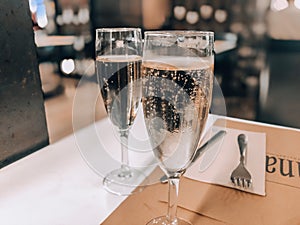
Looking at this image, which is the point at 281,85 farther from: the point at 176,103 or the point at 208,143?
the point at 176,103

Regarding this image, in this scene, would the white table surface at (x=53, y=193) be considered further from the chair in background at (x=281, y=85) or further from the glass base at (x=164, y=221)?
the chair in background at (x=281, y=85)

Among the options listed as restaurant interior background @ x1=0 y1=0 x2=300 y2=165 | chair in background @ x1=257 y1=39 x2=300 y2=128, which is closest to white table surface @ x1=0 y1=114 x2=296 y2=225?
restaurant interior background @ x1=0 y1=0 x2=300 y2=165

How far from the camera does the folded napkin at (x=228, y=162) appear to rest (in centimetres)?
53

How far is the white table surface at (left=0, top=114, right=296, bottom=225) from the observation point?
18.0 inches

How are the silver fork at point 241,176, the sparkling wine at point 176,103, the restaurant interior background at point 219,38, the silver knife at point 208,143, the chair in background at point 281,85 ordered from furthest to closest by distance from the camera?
the chair in background at point 281,85 < the restaurant interior background at point 219,38 < the silver knife at point 208,143 < the silver fork at point 241,176 < the sparkling wine at point 176,103

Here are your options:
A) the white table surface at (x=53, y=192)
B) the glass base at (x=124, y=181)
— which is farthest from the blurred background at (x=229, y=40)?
the glass base at (x=124, y=181)

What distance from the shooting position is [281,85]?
0.92 metres

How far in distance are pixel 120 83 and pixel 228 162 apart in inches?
10.8

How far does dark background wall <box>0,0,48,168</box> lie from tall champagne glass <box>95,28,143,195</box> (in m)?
0.18

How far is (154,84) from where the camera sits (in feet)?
1.25

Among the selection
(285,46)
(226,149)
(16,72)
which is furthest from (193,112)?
(285,46)

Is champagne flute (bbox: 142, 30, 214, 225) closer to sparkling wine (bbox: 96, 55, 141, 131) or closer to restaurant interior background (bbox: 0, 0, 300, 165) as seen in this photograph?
sparkling wine (bbox: 96, 55, 141, 131)

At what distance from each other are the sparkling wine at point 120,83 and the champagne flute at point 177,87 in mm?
137

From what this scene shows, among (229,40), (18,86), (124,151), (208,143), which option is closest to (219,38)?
(229,40)
